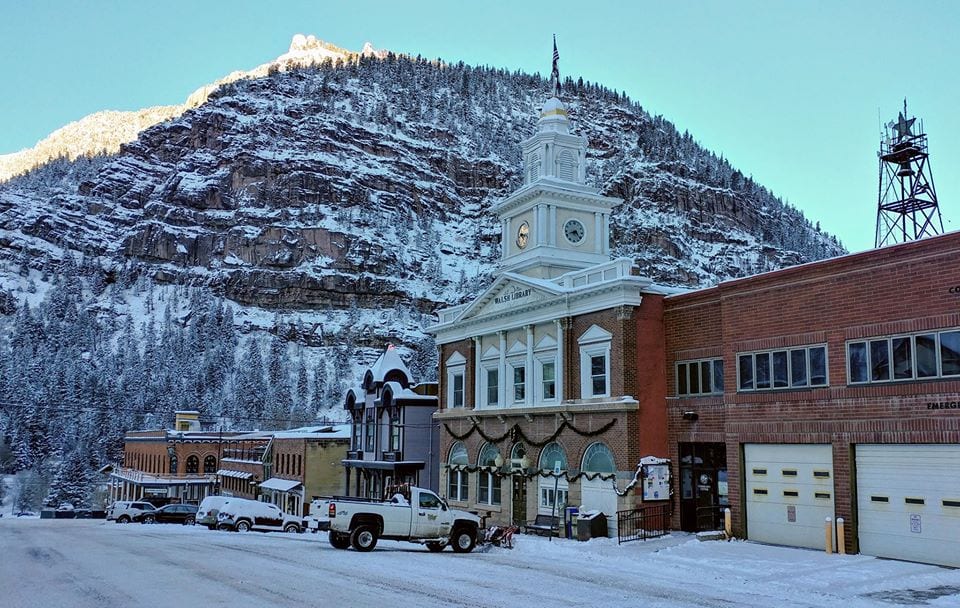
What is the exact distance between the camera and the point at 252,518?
137 ft

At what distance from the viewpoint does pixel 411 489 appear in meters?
27.1

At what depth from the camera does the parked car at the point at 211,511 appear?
41969 millimetres

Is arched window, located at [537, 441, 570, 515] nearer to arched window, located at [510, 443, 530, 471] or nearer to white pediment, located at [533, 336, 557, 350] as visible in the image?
arched window, located at [510, 443, 530, 471]

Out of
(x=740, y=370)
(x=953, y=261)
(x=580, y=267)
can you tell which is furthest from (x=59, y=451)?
(x=953, y=261)

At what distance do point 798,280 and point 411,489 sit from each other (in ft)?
43.8

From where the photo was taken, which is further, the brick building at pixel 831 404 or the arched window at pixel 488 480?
the arched window at pixel 488 480

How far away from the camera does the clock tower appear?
40281 mm

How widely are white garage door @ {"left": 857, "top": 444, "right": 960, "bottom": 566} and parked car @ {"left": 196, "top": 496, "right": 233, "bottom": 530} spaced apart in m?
28.8

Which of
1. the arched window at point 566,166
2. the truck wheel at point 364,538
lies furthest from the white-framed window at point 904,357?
the arched window at point 566,166

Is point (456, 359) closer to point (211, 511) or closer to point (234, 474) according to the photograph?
point (211, 511)

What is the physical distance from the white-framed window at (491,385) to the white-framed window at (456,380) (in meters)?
2.26

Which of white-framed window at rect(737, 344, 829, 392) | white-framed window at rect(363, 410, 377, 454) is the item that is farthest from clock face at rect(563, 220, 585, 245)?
white-framed window at rect(363, 410, 377, 454)

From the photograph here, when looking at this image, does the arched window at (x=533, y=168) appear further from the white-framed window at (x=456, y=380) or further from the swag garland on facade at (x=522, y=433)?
the swag garland on facade at (x=522, y=433)

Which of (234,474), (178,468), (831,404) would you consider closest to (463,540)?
(831,404)
